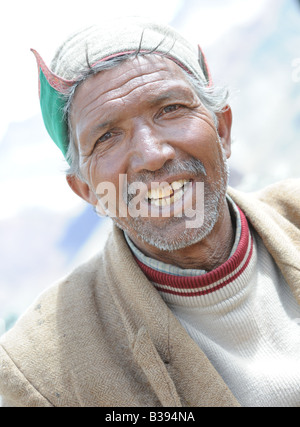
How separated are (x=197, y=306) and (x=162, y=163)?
697mm

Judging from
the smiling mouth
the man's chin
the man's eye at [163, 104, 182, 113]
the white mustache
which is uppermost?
the man's eye at [163, 104, 182, 113]

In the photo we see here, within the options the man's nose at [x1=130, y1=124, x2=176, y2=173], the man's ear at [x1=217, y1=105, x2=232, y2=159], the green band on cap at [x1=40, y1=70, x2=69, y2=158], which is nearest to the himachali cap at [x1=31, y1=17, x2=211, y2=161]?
the green band on cap at [x1=40, y1=70, x2=69, y2=158]

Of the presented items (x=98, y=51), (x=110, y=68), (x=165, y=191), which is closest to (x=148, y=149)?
(x=165, y=191)

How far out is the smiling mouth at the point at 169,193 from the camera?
185 cm

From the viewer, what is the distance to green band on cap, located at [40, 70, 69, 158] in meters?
2.07

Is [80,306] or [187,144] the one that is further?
[80,306]

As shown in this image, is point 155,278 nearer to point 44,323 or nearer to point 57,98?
Result: point 44,323

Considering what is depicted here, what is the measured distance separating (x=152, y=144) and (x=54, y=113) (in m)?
0.64

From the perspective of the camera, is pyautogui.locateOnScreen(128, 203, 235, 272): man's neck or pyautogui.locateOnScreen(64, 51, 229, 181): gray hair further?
pyautogui.locateOnScreen(128, 203, 235, 272): man's neck

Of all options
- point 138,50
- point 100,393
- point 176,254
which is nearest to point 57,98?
point 138,50

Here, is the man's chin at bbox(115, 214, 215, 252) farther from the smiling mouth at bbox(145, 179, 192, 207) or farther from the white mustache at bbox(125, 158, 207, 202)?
the white mustache at bbox(125, 158, 207, 202)

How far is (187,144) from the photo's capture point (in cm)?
187

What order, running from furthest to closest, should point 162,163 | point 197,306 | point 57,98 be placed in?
point 57,98
point 197,306
point 162,163

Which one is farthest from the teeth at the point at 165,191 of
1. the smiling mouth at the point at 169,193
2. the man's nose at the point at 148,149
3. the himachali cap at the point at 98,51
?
the himachali cap at the point at 98,51
